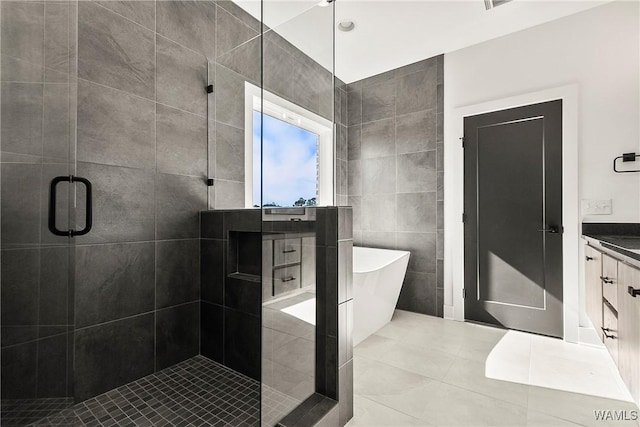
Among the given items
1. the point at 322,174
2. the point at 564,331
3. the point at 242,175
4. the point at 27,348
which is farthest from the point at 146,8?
the point at 564,331

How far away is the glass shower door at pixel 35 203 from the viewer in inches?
39.0

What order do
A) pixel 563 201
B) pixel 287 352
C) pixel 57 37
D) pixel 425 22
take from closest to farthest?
pixel 57 37
pixel 287 352
pixel 563 201
pixel 425 22

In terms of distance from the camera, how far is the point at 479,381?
1889 mm

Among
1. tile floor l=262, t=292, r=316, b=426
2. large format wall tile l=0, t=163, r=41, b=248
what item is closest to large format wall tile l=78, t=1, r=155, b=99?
large format wall tile l=0, t=163, r=41, b=248

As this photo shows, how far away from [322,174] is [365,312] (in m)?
1.39

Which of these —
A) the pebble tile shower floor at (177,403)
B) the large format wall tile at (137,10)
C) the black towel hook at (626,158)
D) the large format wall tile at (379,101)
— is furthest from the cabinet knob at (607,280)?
the large format wall tile at (137,10)

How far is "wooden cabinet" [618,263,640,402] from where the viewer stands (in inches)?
49.9

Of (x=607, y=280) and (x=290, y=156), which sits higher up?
(x=290, y=156)

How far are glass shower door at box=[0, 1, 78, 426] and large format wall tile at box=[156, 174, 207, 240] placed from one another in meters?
0.80

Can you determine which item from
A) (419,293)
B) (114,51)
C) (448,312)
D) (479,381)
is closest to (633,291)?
(479,381)

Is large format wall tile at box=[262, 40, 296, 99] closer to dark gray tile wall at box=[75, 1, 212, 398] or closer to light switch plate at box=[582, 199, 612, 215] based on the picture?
dark gray tile wall at box=[75, 1, 212, 398]

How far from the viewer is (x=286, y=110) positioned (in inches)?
49.1

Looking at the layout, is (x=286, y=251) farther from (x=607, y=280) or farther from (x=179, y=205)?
(x=607, y=280)

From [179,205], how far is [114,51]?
3.23 feet
